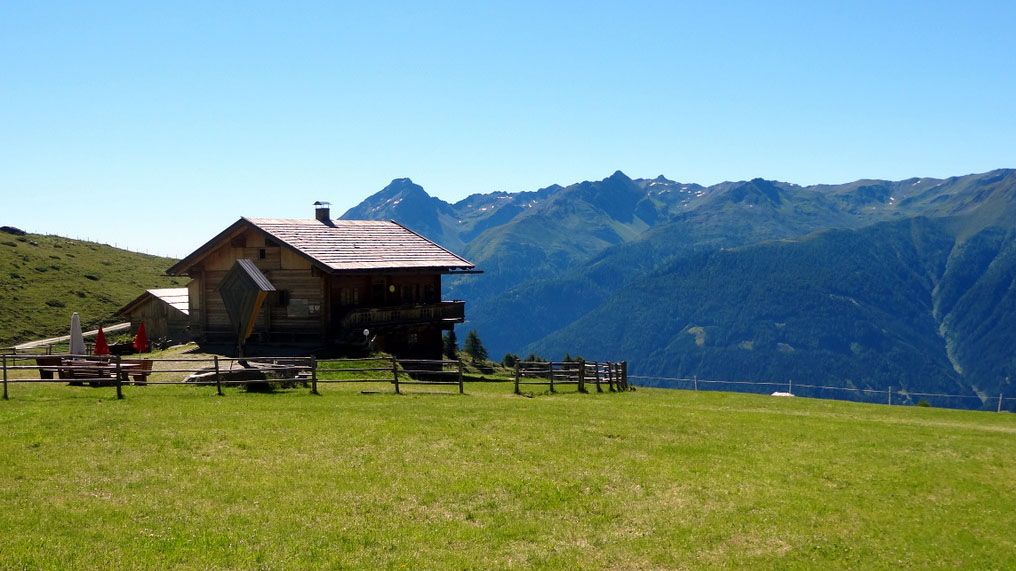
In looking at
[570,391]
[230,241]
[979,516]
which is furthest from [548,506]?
[230,241]

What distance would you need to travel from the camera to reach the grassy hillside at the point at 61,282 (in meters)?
66.9

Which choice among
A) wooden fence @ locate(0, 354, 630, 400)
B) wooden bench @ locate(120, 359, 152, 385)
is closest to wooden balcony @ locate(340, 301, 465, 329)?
wooden fence @ locate(0, 354, 630, 400)

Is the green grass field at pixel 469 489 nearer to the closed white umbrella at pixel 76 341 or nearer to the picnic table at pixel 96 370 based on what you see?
the picnic table at pixel 96 370

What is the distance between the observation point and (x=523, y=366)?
139ft

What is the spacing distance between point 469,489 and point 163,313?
40.9 m

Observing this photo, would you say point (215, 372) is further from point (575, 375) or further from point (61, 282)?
point (61, 282)

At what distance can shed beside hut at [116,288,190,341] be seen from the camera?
5100cm

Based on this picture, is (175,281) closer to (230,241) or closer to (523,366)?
(230,241)

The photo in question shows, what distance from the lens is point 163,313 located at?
171 ft

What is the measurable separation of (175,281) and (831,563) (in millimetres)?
90586

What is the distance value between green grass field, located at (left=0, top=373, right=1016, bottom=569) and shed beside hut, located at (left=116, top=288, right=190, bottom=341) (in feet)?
79.8

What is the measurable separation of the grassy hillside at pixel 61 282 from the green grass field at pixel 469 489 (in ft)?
150

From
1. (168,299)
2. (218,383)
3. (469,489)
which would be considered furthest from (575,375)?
(168,299)

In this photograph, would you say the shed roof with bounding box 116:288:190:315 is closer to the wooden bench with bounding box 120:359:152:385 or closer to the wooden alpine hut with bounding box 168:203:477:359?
the wooden alpine hut with bounding box 168:203:477:359
